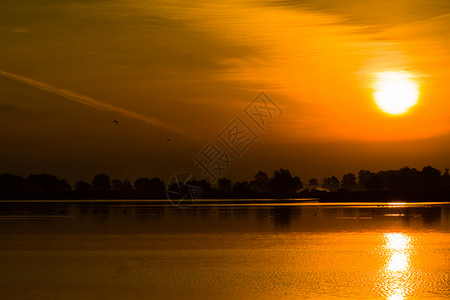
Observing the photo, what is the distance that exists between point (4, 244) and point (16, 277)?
1263 centimetres

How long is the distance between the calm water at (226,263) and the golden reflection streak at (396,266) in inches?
1.5

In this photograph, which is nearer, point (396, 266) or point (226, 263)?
point (396, 266)

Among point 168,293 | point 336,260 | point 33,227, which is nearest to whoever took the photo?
point 168,293

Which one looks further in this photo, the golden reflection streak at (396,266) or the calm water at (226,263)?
the calm water at (226,263)

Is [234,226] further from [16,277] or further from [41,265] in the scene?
[16,277]

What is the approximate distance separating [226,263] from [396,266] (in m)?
7.00

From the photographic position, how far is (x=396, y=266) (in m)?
26.8

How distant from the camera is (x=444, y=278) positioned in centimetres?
2367

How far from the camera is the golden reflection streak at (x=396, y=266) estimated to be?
2078cm

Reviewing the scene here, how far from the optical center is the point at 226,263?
27922 mm

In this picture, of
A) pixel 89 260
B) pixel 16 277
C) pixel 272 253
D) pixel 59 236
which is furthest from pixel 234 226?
pixel 16 277

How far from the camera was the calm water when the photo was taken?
2127 cm

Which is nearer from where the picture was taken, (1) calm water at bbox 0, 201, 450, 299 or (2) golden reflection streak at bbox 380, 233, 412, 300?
(2) golden reflection streak at bbox 380, 233, 412, 300

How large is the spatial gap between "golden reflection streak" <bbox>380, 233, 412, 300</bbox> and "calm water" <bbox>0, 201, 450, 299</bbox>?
0.13ft
